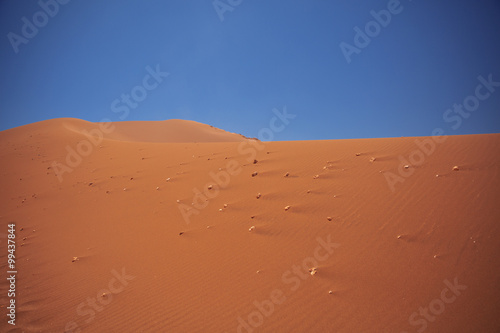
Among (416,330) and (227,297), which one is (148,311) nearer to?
(227,297)

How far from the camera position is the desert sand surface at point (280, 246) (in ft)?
9.04

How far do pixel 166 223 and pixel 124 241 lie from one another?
33.1 inches

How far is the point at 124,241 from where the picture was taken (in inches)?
185

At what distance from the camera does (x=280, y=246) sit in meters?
3.82

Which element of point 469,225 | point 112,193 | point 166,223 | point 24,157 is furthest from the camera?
point 24,157

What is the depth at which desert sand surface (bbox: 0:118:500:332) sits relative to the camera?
9.04 feet

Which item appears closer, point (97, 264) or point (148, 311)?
point (148, 311)

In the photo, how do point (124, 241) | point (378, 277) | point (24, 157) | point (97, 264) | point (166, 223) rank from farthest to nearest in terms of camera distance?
point (24, 157) → point (166, 223) → point (124, 241) → point (97, 264) → point (378, 277)

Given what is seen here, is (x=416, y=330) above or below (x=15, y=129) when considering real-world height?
below

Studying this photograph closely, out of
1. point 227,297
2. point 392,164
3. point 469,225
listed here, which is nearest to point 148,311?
point 227,297

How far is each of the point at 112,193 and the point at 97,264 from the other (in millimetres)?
3458

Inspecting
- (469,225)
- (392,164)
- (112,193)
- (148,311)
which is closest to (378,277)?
(469,225)

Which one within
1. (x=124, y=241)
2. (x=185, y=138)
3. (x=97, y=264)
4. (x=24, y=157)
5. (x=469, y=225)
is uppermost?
(x=185, y=138)

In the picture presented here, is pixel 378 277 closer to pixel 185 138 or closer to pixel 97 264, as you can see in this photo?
pixel 97 264
